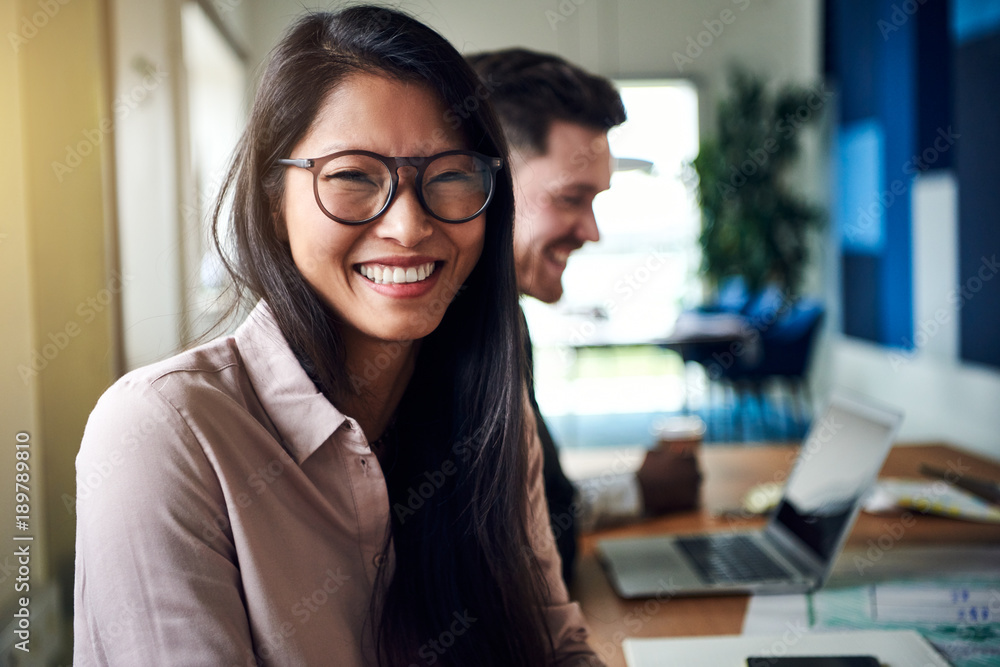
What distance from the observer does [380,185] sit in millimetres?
990

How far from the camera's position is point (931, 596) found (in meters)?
1.34

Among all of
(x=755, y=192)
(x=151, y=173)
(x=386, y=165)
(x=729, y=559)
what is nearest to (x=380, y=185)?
(x=386, y=165)


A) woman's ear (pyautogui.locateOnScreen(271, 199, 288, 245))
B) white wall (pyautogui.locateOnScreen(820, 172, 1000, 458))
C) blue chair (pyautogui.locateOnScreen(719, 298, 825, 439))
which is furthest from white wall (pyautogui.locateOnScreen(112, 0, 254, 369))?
blue chair (pyautogui.locateOnScreen(719, 298, 825, 439))

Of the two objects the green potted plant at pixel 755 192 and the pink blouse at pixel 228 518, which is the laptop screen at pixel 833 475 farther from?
the green potted plant at pixel 755 192

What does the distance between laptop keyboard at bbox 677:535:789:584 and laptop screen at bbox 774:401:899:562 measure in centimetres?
8

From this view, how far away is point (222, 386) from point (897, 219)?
523 cm

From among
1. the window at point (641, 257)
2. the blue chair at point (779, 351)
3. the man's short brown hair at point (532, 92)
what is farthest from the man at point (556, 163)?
the window at point (641, 257)

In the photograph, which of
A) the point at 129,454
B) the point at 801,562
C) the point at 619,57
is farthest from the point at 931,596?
the point at 619,57

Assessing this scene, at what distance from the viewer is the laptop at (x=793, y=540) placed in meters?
1.40

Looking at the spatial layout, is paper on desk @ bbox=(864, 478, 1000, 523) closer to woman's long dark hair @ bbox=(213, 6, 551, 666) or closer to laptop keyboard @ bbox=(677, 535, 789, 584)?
laptop keyboard @ bbox=(677, 535, 789, 584)

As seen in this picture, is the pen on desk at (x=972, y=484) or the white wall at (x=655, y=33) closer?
the pen on desk at (x=972, y=484)

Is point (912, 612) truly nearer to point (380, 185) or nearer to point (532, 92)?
point (380, 185)

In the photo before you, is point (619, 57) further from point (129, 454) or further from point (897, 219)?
point (129, 454)

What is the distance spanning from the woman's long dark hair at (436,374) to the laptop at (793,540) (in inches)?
13.9
